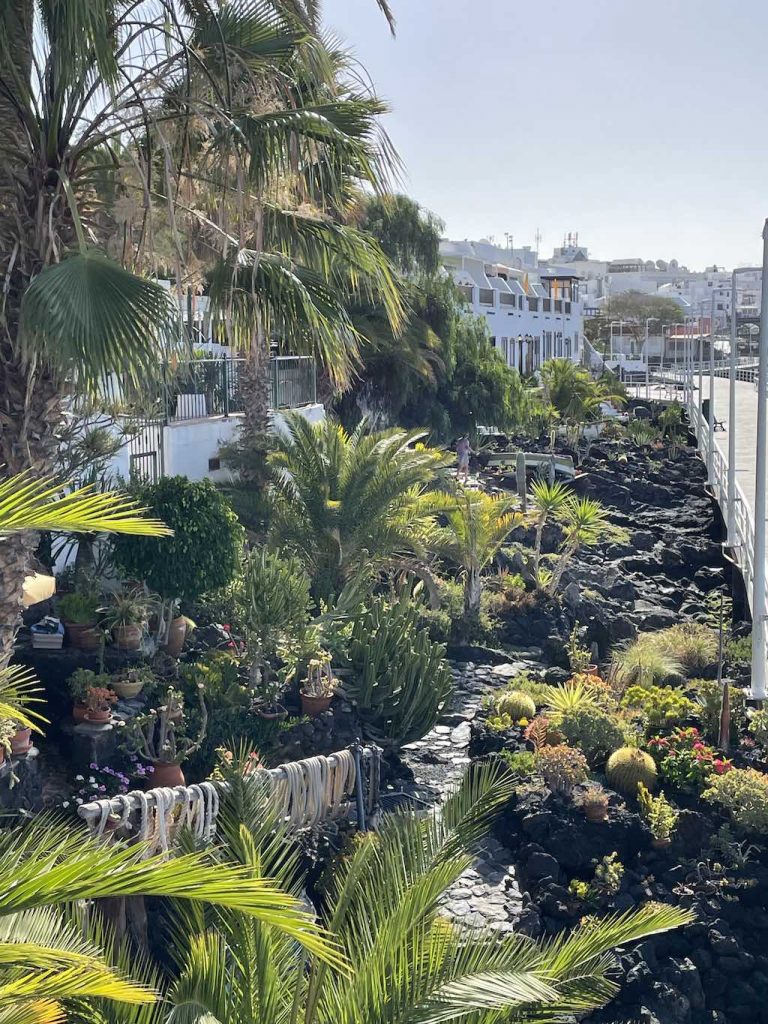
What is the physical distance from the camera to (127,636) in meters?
11.4

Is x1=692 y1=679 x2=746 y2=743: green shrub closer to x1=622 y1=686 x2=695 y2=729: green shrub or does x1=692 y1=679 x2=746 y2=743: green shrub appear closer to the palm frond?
x1=622 y1=686 x2=695 y2=729: green shrub

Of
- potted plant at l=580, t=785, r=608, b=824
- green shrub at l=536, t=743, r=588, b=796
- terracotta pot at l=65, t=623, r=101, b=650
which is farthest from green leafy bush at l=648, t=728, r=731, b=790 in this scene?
terracotta pot at l=65, t=623, r=101, b=650

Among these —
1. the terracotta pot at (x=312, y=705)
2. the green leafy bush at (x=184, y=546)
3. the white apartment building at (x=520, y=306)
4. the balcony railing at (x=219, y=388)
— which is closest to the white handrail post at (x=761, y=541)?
the terracotta pot at (x=312, y=705)

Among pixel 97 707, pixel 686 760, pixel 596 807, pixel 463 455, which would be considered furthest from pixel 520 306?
pixel 97 707

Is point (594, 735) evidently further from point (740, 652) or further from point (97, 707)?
point (740, 652)

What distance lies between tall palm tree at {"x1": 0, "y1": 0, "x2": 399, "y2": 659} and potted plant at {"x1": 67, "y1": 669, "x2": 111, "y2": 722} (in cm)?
196

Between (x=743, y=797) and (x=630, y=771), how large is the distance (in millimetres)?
1061

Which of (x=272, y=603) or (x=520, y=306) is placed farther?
(x=520, y=306)

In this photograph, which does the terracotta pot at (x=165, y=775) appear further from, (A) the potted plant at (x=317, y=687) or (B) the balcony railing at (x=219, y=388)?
(B) the balcony railing at (x=219, y=388)

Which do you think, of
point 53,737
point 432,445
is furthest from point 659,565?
point 53,737

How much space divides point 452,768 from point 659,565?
11.5 metres

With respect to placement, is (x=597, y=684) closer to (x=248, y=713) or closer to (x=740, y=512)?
(x=248, y=713)

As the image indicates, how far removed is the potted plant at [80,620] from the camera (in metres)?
11.4

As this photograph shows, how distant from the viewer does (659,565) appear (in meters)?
22.4
